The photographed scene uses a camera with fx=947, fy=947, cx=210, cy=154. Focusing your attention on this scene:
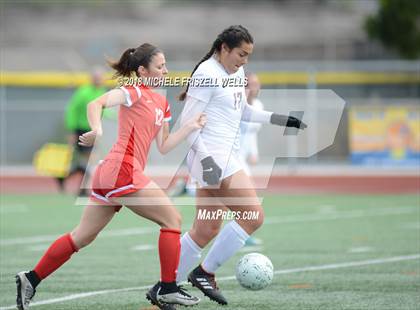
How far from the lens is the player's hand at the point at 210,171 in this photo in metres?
6.96

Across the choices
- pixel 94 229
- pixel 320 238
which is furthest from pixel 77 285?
pixel 320 238

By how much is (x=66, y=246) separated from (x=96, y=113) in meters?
1.09

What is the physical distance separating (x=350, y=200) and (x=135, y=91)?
11634 mm

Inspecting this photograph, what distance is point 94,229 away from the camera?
6.79 meters

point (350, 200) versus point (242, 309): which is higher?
point (242, 309)

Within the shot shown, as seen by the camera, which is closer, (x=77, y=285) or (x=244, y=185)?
(x=244, y=185)

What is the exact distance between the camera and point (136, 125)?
6738 mm

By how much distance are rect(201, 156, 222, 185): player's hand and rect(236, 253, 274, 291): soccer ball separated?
28.5 inches

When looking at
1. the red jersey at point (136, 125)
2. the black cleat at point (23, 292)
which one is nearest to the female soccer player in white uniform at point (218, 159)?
the red jersey at point (136, 125)

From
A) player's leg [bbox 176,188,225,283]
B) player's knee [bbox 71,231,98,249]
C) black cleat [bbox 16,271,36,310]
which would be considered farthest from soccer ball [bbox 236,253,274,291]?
black cleat [bbox 16,271,36,310]

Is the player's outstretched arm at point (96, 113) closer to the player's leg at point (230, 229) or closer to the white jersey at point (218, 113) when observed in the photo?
the white jersey at point (218, 113)

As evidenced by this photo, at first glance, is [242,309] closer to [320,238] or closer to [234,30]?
[234,30]

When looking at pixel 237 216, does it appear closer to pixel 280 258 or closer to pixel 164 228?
pixel 164 228

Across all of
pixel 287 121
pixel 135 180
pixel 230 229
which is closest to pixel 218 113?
pixel 287 121
